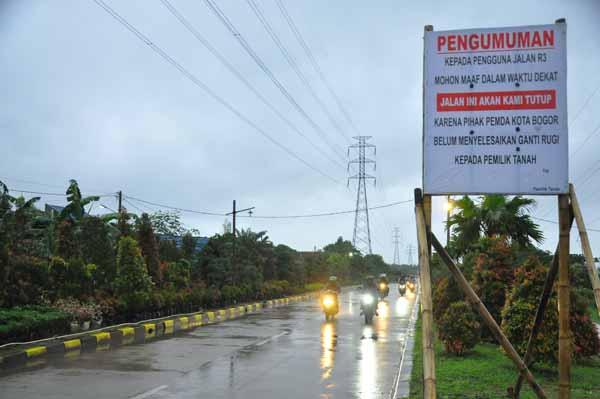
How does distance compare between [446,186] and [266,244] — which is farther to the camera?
[266,244]

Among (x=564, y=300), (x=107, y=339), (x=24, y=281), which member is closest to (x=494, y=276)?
(x=564, y=300)

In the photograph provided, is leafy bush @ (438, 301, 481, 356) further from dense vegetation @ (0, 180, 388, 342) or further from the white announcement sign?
dense vegetation @ (0, 180, 388, 342)

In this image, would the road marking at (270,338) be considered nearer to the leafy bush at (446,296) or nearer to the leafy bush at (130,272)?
the leafy bush at (446,296)

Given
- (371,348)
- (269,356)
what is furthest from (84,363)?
(371,348)

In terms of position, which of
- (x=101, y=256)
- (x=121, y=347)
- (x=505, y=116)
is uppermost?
(x=505, y=116)

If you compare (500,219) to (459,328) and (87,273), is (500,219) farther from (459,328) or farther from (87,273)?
(87,273)

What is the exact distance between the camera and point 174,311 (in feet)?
77.7

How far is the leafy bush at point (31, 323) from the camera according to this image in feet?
42.3

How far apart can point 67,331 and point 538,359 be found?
451 inches

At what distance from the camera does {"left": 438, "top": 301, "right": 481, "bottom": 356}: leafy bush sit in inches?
467

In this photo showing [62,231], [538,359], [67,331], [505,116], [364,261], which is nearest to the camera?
[505,116]

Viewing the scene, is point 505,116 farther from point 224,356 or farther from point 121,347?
point 121,347

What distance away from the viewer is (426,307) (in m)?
5.15

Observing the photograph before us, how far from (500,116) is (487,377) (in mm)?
5682
